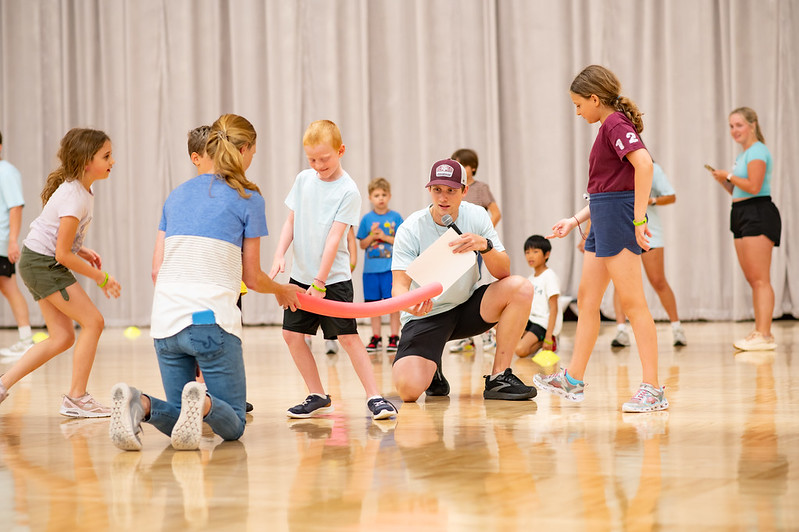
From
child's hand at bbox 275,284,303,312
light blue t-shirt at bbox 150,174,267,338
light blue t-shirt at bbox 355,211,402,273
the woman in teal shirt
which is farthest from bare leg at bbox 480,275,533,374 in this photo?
light blue t-shirt at bbox 355,211,402,273

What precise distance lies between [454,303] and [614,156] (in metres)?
1.04

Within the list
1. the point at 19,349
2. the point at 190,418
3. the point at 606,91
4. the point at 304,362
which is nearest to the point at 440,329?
the point at 304,362

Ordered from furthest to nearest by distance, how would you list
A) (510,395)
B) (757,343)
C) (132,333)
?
(132,333)
(757,343)
(510,395)

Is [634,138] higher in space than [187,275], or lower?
higher

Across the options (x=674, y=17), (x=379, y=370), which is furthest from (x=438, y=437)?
(x=674, y=17)

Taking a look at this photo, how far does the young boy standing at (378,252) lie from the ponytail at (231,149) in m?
3.53

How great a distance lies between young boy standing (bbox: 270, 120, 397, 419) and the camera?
3600mm

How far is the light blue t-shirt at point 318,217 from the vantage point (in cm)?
366

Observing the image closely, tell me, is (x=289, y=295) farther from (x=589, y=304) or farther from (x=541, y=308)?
(x=541, y=308)

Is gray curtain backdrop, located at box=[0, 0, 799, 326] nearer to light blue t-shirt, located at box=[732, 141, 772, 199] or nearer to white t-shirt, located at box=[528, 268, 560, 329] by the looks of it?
white t-shirt, located at box=[528, 268, 560, 329]

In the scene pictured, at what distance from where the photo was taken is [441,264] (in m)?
3.72

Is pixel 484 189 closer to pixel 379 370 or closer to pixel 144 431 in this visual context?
pixel 379 370

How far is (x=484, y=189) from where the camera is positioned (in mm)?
6508

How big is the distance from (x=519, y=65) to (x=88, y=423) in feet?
21.2
